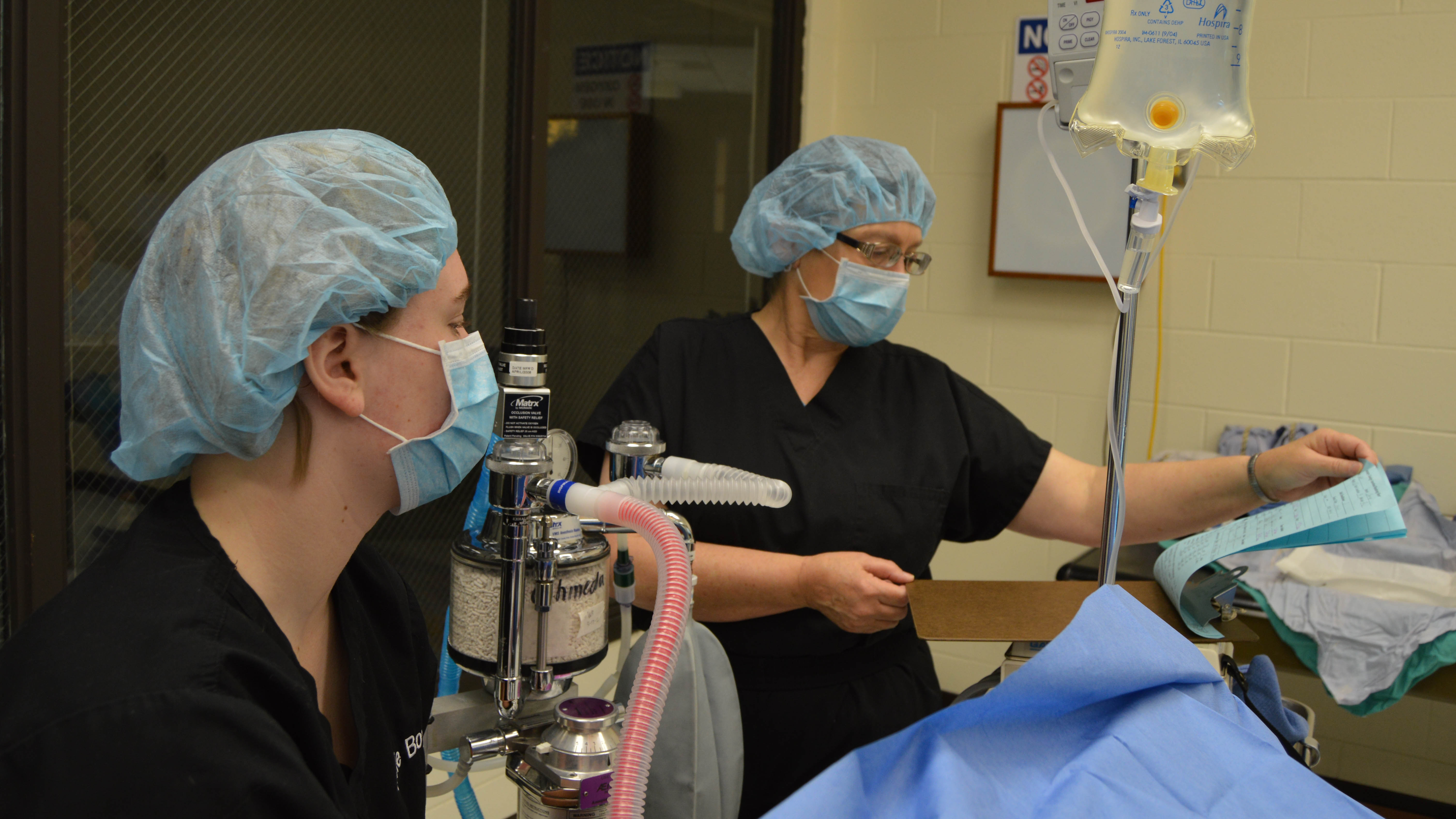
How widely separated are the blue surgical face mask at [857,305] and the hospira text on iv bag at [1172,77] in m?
0.70

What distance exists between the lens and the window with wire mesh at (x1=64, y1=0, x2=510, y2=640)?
1.56 m

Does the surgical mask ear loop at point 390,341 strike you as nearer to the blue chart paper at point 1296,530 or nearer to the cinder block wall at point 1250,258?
the blue chart paper at point 1296,530

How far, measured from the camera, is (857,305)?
5.46ft

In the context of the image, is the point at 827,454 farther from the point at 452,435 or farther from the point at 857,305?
the point at 452,435

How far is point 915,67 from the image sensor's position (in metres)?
3.19

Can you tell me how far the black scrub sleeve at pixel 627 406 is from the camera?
161 cm

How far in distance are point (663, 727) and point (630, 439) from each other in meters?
0.27

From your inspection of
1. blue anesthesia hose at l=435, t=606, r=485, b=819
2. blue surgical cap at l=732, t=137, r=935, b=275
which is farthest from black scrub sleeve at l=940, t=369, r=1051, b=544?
blue anesthesia hose at l=435, t=606, r=485, b=819

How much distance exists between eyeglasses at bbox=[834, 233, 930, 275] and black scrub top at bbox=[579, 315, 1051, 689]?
0.14m

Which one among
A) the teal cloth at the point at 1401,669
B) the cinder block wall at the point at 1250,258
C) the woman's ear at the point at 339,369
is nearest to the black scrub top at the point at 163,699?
the woman's ear at the point at 339,369

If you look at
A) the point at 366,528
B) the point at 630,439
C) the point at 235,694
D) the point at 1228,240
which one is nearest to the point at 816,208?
the point at 630,439

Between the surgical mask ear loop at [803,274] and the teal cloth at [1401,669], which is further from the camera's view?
the teal cloth at [1401,669]

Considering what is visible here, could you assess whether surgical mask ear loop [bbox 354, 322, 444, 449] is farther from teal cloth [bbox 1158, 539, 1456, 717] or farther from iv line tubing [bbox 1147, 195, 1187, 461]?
iv line tubing [bbox 1147, 195, 1187, 461]

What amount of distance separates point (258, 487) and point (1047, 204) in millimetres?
2537
